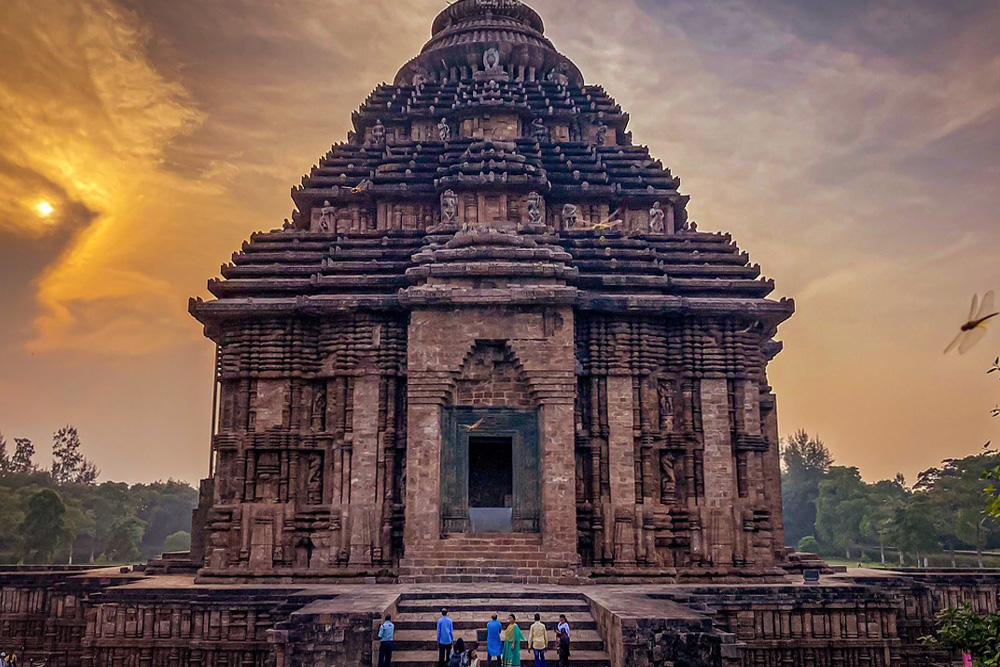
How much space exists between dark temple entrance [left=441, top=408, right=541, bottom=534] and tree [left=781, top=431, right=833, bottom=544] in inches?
1941

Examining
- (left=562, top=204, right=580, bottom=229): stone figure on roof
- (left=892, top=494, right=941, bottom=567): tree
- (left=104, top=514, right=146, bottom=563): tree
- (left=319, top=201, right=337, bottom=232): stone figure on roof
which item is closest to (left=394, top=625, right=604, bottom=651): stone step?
(left=562, top=204, right=580, bottom=229): stone figure on roof

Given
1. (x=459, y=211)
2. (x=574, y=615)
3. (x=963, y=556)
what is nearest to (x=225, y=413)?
(x=459, y=211)

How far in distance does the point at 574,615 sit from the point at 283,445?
745 centimetres

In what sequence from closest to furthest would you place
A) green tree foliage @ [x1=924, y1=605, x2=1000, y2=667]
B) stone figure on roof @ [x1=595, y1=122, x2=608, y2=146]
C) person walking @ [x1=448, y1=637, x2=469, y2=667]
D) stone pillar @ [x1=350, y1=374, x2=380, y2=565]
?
green tree foliage @ [x1=924, y1=605, x2=1000, y2=667]
person walking @ [x1=448, y1=637, x2=469, y2=667]
stone pillar @ [x1=350, y1=374, x2=380, y2=565]
stone figure on roof @ [x1=595, y1=122, x2=608, y2=146]

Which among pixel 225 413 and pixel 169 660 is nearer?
pixel 169 660

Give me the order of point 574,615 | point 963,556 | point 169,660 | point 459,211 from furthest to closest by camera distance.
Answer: point 963,556, point 459,211, point 169,660, point 574,615

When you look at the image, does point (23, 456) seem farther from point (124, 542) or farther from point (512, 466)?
point (512, 466)

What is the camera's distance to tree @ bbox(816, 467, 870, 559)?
183 feet

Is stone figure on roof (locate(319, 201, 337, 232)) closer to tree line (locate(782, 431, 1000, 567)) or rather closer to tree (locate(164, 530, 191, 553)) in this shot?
tree line (locate(782, 431, 1000, 567))

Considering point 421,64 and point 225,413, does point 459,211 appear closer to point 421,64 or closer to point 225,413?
point 225,413

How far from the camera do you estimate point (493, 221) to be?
20547 mm

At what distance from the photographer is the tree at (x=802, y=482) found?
67.9 m

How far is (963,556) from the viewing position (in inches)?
1838

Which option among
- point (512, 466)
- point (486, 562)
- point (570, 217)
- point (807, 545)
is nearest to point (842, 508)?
point (807, 545)
